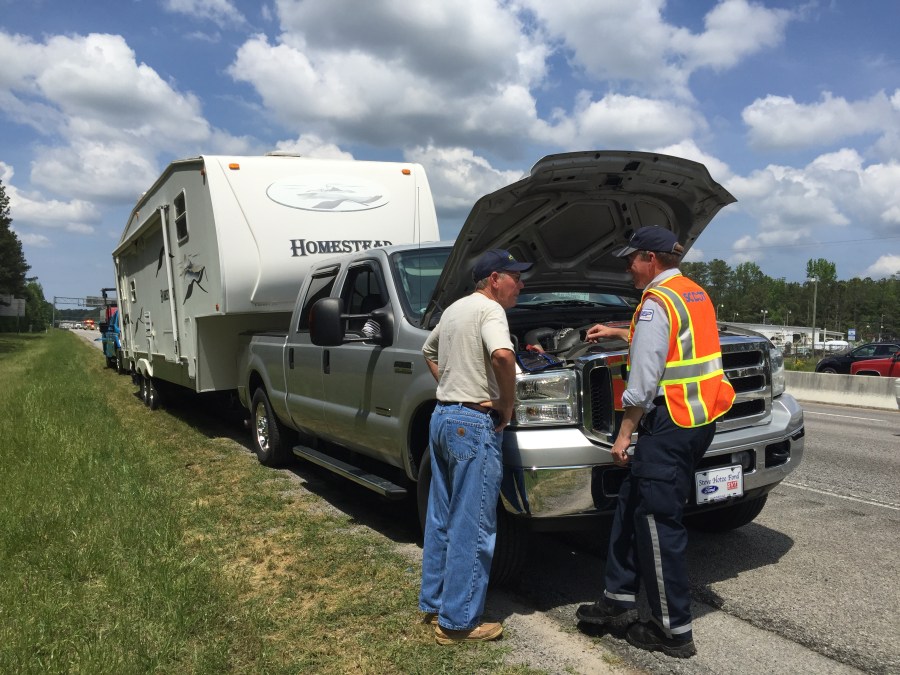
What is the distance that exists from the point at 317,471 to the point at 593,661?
4.61m

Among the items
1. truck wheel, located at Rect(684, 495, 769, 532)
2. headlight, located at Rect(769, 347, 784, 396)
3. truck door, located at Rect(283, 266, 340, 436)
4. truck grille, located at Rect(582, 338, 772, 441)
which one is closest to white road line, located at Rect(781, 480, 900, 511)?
truck wheel, located at Rect(684, 495, 769, 532)

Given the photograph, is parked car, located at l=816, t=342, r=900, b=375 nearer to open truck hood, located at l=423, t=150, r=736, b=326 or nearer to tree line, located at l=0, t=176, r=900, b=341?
open truck hood, located at l=423, t=150, r=736, b=326

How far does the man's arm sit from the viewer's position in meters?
3.47

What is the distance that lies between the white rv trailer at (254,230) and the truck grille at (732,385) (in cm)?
491

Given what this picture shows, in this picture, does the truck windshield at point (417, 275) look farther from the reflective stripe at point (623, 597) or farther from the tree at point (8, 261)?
the tree at point (8, 261)

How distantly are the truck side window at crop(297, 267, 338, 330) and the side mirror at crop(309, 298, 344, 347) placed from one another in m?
1.31

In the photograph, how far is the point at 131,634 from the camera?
3533mm

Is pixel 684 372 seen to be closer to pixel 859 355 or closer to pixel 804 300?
pixel 859 355

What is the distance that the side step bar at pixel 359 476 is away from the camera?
15.9ft

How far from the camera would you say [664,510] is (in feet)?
11.1

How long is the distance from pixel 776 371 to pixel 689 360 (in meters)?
1.55

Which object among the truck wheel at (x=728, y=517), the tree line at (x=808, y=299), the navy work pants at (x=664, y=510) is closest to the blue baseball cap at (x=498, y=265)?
the navy work pants at (x=664, y=510)

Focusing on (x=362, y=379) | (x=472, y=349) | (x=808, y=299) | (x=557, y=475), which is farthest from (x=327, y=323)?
(x=808, y=299)

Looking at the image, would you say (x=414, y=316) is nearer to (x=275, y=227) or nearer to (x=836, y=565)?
(x=836, y=565)
